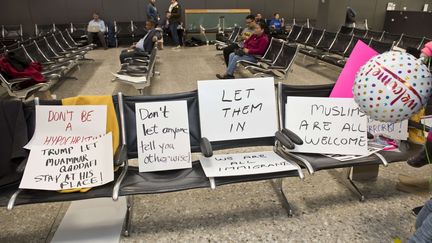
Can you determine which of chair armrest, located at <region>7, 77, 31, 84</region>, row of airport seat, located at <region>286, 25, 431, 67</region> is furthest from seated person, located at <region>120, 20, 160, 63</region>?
row of airport seat, located at <region>286, 25, 431, 67</region>

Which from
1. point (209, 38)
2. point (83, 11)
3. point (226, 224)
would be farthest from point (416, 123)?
point (83, 11)

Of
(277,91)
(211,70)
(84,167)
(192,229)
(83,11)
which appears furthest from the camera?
(83,11)

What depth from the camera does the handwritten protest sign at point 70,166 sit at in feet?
5.54

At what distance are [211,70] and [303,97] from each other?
4.35 meters

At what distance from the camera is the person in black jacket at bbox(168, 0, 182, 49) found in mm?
9375

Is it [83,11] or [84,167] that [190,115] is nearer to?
[84,167]

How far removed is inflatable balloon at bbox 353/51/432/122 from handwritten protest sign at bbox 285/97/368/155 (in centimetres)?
59

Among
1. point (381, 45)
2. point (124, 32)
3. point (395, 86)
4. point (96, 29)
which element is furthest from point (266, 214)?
point (124, 32)

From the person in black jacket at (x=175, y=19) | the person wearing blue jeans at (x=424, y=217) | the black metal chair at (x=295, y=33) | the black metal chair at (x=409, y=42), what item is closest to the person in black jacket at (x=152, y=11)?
the person in black jacket at (x=175, y=19)

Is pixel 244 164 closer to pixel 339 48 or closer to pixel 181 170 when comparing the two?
pixel 181 170

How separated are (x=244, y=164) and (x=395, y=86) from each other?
37.0 inches

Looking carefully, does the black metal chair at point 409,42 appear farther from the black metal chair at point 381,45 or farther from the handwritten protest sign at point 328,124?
the handwritten protest sign at point 328,124

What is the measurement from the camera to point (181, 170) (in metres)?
1.95

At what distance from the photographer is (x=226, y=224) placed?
196 cm
